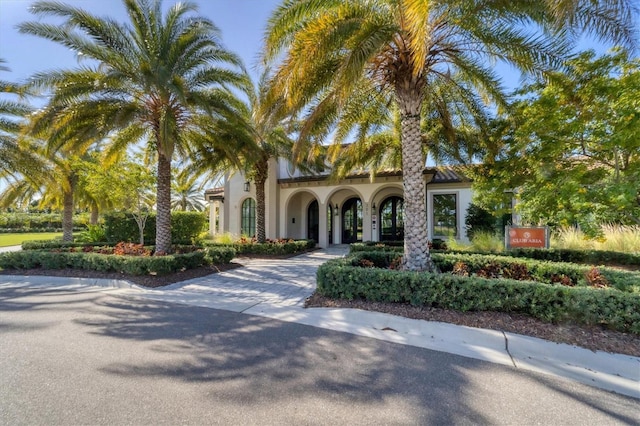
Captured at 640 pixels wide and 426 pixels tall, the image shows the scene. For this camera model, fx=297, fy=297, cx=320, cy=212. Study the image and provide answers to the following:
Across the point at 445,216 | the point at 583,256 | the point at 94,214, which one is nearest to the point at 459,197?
the point at 445,216

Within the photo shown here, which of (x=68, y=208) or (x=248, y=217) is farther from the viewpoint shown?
(x=248, y=217)

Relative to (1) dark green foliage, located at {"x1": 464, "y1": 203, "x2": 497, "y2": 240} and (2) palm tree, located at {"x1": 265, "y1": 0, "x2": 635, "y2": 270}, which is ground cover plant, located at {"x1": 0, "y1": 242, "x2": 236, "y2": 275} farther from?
(1) dark green foliage, located at {"x1": 464, "y1": 203, "x2": 497, "y2": 240}

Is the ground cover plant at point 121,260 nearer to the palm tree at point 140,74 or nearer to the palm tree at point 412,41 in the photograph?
the palm tree at point 140,74

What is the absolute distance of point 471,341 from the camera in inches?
182

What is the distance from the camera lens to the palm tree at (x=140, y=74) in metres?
8.26

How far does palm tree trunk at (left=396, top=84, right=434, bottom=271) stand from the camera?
6992mm

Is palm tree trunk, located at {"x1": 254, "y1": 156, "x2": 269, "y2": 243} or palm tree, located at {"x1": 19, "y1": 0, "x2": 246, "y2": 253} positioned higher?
palm tree, located at {"x1": 19, "y1": 0, "x2": 246, "y2": 253}

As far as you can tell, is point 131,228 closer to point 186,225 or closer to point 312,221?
point 186,225

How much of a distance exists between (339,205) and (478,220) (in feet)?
27.7

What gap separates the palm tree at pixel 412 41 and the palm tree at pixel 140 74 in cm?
402

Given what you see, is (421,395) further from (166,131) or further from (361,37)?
(166,131)

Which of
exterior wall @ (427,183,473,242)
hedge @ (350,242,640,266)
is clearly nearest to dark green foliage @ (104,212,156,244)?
exterior wall @ (427,183,473,242)

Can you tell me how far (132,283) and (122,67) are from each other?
637cm

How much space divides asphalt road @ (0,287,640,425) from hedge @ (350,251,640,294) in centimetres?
354
